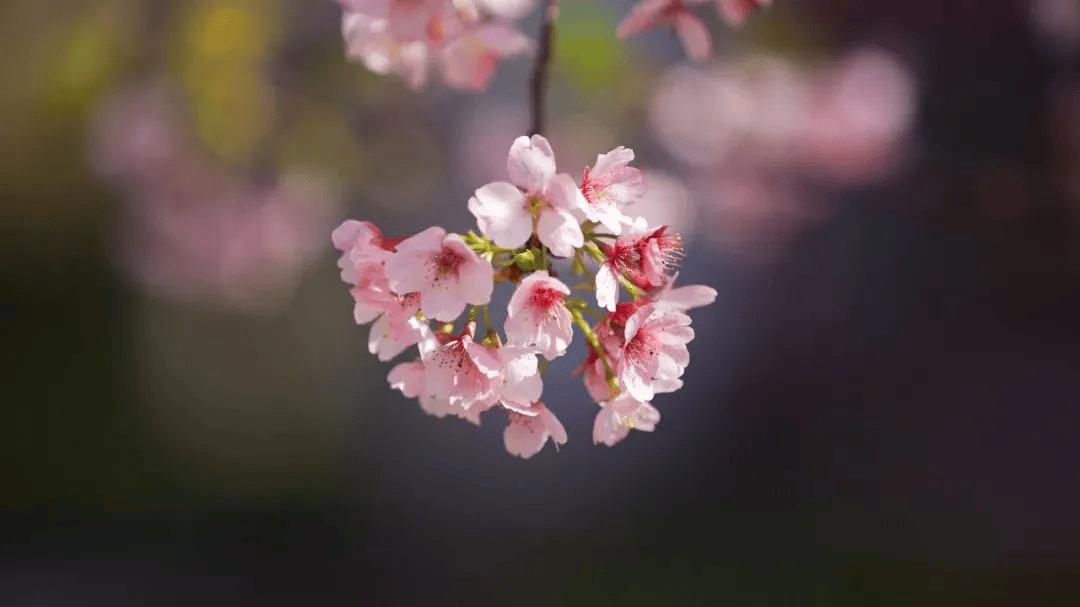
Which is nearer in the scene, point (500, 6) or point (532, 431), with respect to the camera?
point (532, 431)

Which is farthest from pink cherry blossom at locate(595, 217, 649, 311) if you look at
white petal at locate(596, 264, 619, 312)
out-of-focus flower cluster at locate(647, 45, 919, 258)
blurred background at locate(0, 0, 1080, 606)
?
out-of-focus flower cluster at locate(647, 45, 919, 258)

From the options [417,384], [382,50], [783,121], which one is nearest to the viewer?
[417,384]

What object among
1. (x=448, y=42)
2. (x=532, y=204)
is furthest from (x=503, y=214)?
(x=448, y=42)

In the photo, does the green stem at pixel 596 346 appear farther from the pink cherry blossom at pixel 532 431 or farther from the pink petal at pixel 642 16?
the pink petal at pixel 642 16

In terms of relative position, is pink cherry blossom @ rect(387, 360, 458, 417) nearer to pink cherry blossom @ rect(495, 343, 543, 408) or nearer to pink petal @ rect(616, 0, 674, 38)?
pink cherry blossom @ rect(495, 343, 543, 408)

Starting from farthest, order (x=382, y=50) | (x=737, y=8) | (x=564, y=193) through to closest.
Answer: (x=382, y=50), (x=737, y=8), (x=564, y=193)

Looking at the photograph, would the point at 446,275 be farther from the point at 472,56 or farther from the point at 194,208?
the point at 194,208

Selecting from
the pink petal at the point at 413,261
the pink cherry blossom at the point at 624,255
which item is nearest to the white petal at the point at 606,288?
the pink cherry blossom at the point at 624,255
